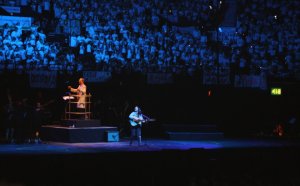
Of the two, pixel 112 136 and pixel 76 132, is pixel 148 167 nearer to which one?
pixel 76 132

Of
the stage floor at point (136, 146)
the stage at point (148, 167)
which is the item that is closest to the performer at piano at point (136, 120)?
the stage floor at point (136, 146)

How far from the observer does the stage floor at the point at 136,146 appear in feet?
59.1

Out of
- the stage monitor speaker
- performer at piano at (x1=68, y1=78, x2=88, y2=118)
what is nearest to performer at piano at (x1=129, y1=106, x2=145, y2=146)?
the stage monitor speaker

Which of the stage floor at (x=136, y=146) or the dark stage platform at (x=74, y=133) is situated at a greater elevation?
the dark stage platform at (x=74, y=133)

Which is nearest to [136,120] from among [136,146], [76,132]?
[136,146]

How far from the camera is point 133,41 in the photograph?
24.5 meters

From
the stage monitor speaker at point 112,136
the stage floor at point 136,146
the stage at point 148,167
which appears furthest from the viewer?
the stage monitor speaker at point 112,136

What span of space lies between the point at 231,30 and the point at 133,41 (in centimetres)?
510

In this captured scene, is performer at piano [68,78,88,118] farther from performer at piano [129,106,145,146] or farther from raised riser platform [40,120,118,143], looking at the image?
performer at piano [129,106,145,146]

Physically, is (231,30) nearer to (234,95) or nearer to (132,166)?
(234,95)

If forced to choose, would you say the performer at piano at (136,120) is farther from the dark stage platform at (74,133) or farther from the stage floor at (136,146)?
the dark stage platform at (74,133)

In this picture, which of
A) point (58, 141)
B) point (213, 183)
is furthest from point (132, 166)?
point (58, 141)

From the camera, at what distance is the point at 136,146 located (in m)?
20.3

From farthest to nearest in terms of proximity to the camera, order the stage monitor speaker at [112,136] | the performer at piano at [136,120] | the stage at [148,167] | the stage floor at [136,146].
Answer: the stage monitor speaker at [112,136] < the performer at piano at [136,120] < the stage floor at [136,146] < the stage at [148,167]
